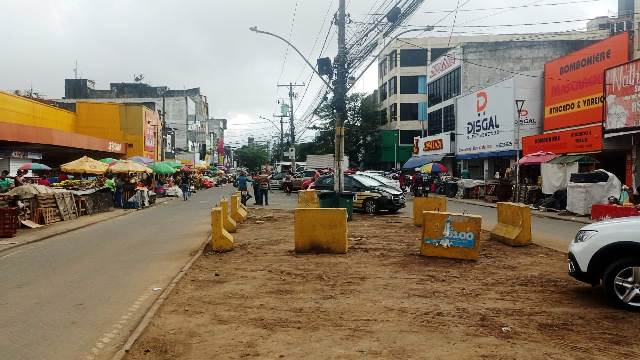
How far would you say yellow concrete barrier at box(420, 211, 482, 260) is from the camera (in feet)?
35.1

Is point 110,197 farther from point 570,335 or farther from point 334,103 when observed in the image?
point 570,335

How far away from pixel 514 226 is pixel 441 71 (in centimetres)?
4258

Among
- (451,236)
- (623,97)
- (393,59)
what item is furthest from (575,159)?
(393,59)

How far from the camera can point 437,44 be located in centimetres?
6800

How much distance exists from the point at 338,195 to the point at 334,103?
370 cm

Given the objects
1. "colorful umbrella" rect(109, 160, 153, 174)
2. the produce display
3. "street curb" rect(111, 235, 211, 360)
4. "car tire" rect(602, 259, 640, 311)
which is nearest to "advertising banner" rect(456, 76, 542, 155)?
"colorful umbrella" rect(109, 160, 153, 174)

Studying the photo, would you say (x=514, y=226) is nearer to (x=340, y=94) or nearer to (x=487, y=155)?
(x=340, y=94)

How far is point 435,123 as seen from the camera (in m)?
55.4

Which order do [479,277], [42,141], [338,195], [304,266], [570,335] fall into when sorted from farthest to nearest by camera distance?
1. [42,141]
2. [338,195]
3. [304,266]
4. [479,277]
5. [570,335]

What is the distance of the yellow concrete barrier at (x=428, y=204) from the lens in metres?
16.6

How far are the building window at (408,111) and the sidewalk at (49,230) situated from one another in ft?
164

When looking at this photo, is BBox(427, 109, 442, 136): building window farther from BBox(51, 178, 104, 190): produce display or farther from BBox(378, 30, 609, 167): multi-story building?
BBox(51, 178, 104, 190): produce display

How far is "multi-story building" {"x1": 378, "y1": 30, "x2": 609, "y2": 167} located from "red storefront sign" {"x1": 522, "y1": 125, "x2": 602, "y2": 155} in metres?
6.40

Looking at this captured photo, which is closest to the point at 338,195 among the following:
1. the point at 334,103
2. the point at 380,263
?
the point at 334,103
